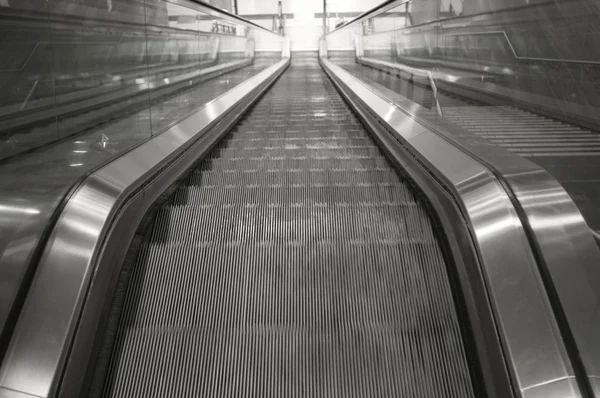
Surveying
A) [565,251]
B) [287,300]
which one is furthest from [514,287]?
[287,300]

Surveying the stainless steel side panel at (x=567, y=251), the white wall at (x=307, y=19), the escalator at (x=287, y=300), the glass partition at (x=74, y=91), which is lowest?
the escalator at (x=287, y=300)

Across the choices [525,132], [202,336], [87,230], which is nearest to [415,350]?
[202,336]

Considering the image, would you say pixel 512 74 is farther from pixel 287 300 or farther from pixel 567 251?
pixel 287 300

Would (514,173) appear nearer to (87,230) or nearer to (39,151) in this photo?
(87,230)

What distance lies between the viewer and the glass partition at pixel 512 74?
345cm

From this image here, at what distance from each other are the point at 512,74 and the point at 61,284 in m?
4.00

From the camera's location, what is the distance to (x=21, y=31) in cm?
309

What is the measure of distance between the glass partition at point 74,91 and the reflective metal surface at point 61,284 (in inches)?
3.1

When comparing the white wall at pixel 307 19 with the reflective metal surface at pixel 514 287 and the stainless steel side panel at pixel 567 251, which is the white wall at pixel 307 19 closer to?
the reflective metal surface at pixel 514 287

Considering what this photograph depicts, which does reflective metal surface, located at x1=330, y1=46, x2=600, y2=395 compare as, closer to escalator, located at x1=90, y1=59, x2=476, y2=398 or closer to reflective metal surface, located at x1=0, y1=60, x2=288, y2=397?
escalator, located at x1=90, y1=59, x2=476, y2=398

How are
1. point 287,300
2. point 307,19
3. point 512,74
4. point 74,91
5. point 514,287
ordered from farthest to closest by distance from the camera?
point 307,19
point 512,74
point 74,91
point 287,300
point 514,287

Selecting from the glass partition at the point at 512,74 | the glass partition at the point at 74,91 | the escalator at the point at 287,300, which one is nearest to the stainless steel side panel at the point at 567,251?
the escalator at the point at 287,300

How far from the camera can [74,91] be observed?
3.70m

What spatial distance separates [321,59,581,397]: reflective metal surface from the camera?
1.60m
